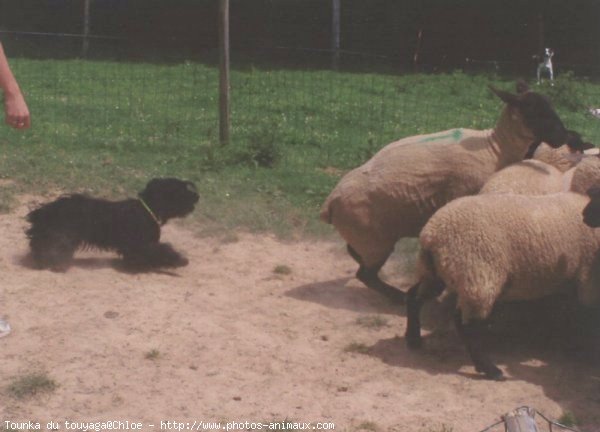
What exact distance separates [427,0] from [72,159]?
1399 centimetres

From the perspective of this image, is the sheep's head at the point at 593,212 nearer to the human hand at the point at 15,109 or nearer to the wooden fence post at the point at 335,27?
the human hand at the point at 15,109

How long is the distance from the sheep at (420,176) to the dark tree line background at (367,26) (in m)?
13.7

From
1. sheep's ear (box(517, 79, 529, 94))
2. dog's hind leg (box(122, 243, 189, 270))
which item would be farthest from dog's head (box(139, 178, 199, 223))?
sheep's ear (box(517, 79, 529, 94))

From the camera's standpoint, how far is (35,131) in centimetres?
1120

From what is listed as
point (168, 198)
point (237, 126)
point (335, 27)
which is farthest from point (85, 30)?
point (168, 198)

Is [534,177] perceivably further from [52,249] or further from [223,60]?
[223,60]

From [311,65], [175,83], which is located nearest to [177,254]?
[175,83]

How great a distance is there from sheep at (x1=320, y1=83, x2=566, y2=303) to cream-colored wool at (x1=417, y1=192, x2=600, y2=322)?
36.5 inches

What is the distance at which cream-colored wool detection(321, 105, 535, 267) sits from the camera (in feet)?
22.3

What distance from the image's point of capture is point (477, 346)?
575 cm

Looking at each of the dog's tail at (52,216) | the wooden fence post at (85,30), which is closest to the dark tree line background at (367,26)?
the wooden fence post at (85,30)

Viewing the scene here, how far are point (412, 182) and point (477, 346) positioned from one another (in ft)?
4.72

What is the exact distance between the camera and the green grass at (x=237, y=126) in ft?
30.0

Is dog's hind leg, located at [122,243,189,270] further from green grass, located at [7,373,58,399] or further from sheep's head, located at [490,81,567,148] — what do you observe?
sheep's head, located at [490,81,567,148]
